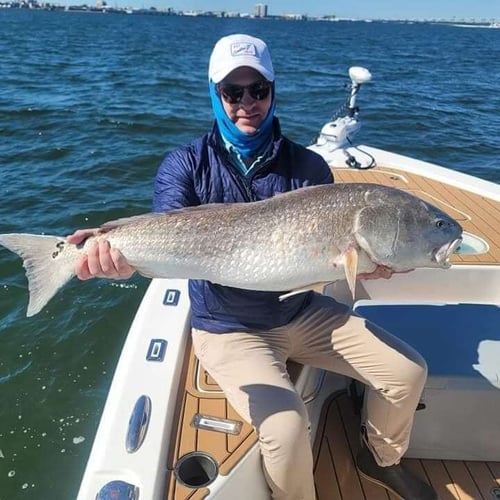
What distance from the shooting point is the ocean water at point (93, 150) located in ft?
16.0

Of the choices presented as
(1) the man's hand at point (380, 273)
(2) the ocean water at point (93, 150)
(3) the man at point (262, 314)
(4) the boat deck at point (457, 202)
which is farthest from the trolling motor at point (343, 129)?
(1) the man's hand at point (380, 273)

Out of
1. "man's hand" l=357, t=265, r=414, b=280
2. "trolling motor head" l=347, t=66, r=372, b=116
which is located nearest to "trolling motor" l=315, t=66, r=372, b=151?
"trolling motor head" l=347, t=66, r=372, b=116

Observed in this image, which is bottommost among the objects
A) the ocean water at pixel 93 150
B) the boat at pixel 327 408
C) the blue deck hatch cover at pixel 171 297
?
the ocean water at pixel 93 150

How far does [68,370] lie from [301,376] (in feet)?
10.3

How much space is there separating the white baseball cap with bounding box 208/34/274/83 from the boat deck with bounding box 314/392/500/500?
239 centimetres

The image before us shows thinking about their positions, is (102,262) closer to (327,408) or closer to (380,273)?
(380,273)

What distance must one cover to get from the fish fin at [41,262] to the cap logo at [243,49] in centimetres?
133

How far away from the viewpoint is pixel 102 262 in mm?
2564

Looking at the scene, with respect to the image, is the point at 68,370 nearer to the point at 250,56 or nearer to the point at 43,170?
the point at 250,56

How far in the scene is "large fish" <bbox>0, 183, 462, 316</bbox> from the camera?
8.45 ft

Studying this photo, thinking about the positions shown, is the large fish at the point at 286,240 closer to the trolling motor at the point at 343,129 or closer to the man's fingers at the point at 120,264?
the man's fingers at the point at 120,264

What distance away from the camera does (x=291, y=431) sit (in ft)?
8.25

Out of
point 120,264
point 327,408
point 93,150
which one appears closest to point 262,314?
point 120,264

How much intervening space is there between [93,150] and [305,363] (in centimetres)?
1042
